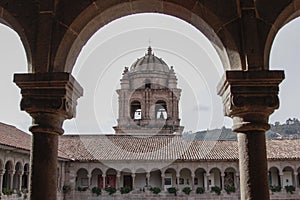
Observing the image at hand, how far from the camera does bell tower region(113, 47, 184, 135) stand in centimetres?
3278

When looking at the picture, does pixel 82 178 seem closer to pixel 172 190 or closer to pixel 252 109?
pixel 172 190

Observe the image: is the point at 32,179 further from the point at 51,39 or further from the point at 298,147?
the point at 298,147

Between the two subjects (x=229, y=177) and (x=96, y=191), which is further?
(x=229, y=177)

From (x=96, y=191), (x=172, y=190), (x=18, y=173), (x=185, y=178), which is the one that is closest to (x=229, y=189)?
(x=185, y=178)

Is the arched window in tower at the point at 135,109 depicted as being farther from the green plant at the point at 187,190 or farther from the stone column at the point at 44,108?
the stone column at the point at 44,108

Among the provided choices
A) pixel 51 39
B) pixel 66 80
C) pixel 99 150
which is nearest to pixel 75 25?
pixel 51 39

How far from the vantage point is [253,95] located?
3305 mm

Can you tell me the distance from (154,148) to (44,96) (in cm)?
2654

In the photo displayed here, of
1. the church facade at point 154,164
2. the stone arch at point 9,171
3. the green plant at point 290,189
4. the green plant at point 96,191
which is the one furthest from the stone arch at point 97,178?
the green plant at point 290,189

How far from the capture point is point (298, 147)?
1128 inches

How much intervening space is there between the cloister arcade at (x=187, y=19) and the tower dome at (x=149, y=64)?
31.1m

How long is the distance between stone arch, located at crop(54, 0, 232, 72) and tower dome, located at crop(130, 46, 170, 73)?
31.0 meters

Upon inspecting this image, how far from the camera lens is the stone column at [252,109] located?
325cm

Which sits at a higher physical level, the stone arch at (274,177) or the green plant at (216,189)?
the stone arch at (274,177)
